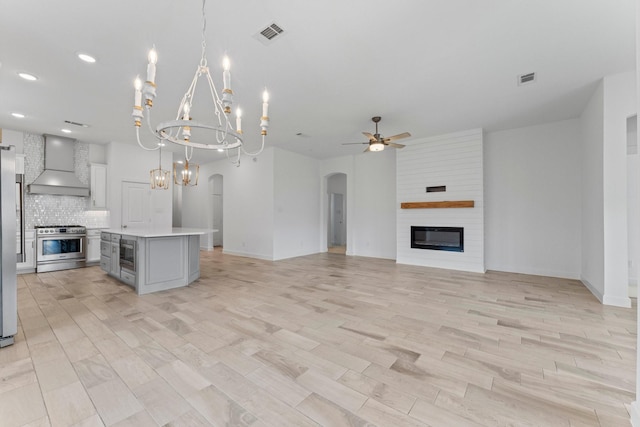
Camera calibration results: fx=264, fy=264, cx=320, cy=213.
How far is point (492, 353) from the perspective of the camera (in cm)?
228

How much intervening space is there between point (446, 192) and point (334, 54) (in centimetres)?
425

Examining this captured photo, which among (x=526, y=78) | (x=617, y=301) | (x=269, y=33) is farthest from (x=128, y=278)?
(x=617, y=301)

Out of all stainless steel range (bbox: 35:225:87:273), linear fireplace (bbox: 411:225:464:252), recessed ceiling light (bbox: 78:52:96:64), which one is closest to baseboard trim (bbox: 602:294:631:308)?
linear fireplace (bbox: 411:225:464:252)

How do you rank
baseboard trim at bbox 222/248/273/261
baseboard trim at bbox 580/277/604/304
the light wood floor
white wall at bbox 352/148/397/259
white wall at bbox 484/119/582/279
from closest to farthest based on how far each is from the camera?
the light wood floor, baseboard trim at bbox 580/277/604/304, white wall at bbox 484/119/582/279, baseboard trim at bbox 222/248/273/261, white wall at bbox 352/148/397/259

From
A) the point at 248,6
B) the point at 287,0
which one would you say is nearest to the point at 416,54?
the point at 287,0

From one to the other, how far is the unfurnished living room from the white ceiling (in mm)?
30

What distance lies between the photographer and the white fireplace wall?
220 inches

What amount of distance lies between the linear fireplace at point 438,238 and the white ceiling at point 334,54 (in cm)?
244

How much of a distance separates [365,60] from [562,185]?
4748mm

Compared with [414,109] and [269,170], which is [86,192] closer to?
[269,170]

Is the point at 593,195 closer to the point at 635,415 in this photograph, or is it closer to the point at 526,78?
the point at 526,78

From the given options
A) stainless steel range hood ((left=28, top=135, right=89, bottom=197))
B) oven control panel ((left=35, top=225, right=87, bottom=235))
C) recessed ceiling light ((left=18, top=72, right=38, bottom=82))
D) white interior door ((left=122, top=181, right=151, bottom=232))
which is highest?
recessed ceiling light ((left=18, top=72, right=38, bottom=82))

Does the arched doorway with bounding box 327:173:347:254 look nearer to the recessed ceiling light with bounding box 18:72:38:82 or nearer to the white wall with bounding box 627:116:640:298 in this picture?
the white wall with bounding box 627:116:640:298

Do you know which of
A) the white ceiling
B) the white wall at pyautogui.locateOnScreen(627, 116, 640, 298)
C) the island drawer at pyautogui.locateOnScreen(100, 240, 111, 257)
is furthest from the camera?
the island drawer at pyautogui.locateOnScreen(100, 240, 111, 257)
